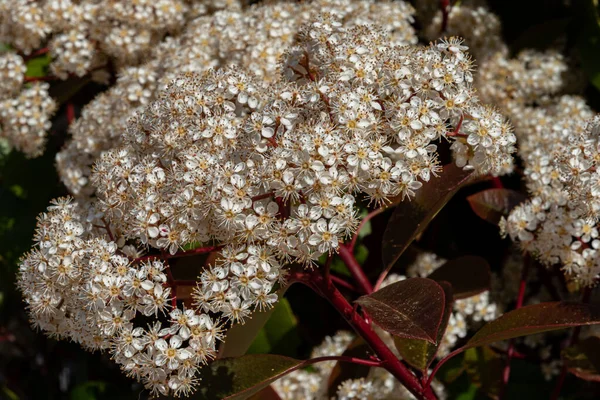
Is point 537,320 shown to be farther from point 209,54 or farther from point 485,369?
point 209,54

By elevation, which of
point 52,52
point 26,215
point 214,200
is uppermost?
point 214,200

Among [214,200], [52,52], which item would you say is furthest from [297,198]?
[52,52]

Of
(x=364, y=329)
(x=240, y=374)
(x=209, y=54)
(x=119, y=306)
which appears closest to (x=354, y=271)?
(x=364, y=329)

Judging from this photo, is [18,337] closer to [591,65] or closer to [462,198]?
[462,198]

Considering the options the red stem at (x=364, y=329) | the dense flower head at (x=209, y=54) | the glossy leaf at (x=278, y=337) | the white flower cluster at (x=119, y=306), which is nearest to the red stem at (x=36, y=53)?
the dense flower head at (x=209, y=54)

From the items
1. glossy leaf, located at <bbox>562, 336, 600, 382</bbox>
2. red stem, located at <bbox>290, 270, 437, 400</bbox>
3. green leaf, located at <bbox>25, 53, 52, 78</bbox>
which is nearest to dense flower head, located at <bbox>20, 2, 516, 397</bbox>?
red stem, located at <bbox>290, 270, 437, 400</bbox>
